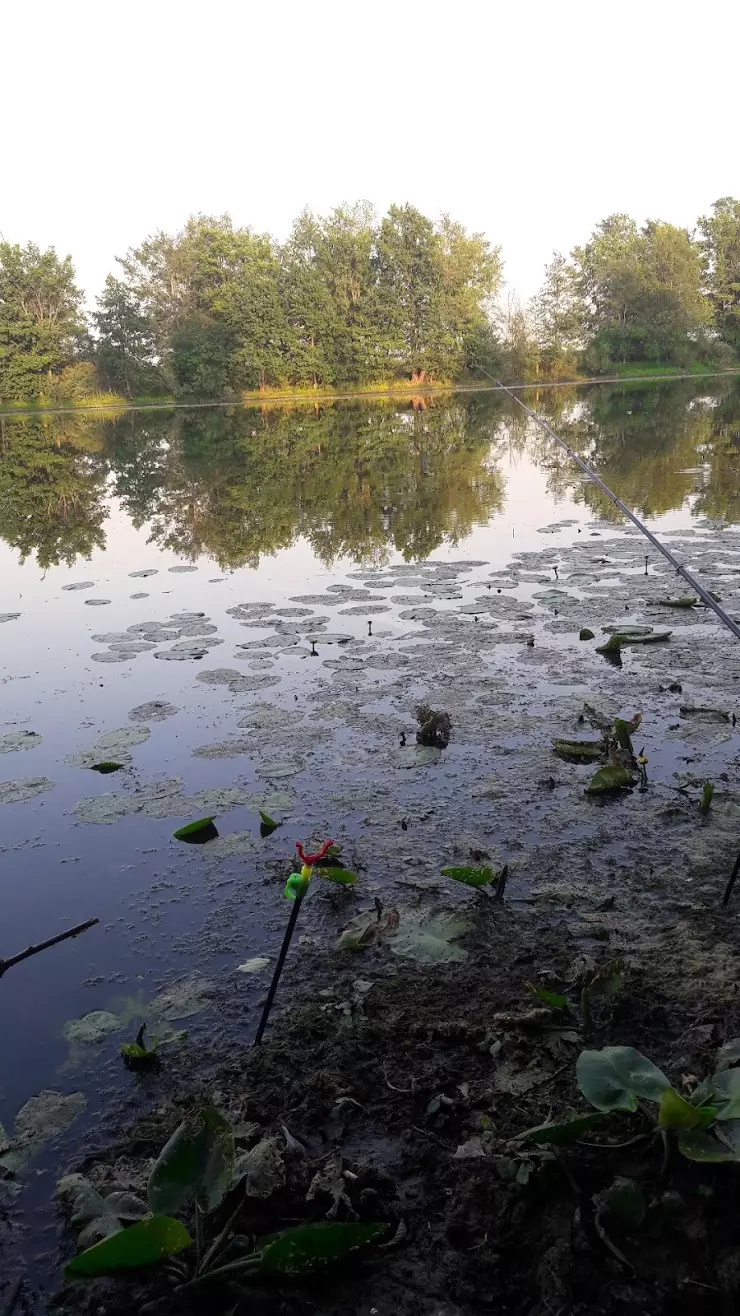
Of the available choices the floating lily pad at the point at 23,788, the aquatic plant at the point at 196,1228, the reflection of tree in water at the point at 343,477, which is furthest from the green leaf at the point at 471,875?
the reflection of tree in water at the point at 343,477

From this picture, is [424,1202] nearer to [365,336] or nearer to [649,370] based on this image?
[365,336]

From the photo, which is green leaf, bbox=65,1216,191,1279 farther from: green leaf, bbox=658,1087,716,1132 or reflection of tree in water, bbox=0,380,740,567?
reflection of tree in water, bbox=0,380,740,567

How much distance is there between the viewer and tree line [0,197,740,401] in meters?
43.0

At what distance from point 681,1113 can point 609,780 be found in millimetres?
2137

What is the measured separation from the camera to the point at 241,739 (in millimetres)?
4484

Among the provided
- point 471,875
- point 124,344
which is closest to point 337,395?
point 124,344

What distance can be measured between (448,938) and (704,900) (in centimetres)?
93

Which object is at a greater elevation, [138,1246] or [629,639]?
[629,639]

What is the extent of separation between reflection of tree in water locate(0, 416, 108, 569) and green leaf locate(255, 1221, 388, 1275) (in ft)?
28.5

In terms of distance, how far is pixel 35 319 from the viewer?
4381 cm

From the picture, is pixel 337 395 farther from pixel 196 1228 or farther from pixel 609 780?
pixel 196 1228

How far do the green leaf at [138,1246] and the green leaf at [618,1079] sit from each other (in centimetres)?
87

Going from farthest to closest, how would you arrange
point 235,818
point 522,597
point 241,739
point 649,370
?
→ point 649,370 < point 522,597 < point 241,739 < point 235,818

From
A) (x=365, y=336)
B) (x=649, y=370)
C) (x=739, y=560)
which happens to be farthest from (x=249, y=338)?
(x=739, y=560)
